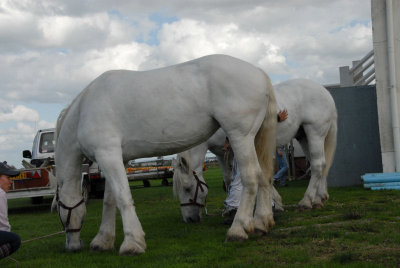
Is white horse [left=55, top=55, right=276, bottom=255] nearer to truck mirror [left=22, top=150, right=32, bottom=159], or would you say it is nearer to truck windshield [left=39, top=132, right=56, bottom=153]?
truck windshield [left=39, top=132, right=56, bottom=153]

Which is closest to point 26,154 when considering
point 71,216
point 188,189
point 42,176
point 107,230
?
point 42,176

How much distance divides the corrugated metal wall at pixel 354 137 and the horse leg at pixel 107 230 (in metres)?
8.39

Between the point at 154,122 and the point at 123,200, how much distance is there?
0.96 m

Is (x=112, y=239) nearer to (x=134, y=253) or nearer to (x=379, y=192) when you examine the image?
(x=134, y=253)

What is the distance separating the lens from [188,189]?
736 cm

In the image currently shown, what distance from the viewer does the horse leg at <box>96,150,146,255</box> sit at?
16.5 ft

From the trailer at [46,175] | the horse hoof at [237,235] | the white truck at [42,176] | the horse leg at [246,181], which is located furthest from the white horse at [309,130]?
the white truck at [42,176]

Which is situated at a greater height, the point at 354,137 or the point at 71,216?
the point at 354,137

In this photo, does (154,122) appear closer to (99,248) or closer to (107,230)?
(107,230)

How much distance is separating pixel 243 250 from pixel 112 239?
1707 mm

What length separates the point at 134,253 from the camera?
4980 millimetres

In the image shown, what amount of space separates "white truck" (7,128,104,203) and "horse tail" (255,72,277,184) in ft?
21.8

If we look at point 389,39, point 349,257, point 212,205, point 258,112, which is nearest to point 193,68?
point 258,112

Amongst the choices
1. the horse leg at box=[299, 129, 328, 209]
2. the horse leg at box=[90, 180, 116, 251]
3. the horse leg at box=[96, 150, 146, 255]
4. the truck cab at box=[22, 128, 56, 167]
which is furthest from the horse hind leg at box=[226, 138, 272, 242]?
the truck cab at box=[22, 128, 56, 167]
